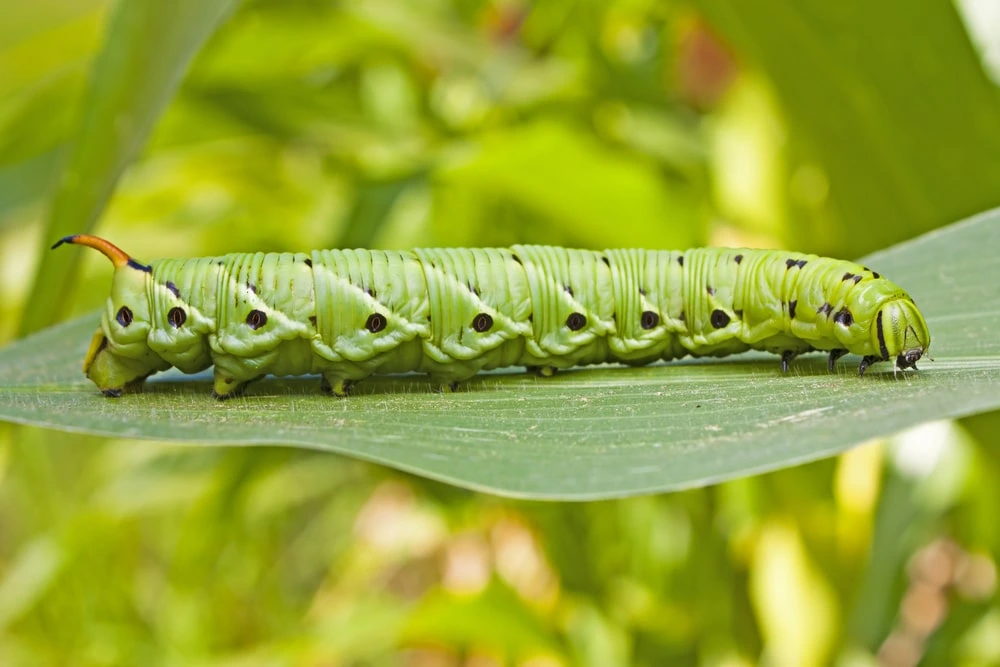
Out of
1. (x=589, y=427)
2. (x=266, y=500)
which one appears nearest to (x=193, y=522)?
(x=266, y=500)

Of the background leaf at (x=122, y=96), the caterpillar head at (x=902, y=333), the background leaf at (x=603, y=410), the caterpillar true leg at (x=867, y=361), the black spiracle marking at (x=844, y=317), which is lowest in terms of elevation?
the background leaf at (x=603, y=410)

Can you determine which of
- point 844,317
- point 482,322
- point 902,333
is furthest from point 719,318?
point 482,322

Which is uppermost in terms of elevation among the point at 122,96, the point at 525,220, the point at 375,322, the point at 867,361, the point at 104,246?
the point at 525,220

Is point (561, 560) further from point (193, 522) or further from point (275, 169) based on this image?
point (275, 169)

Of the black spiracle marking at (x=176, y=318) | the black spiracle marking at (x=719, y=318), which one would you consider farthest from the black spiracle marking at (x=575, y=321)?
the black spiracle marking at (x=176, y=318)

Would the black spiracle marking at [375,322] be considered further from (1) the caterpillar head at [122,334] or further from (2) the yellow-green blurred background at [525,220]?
(2) the yellow-green blurred background at [525,220]

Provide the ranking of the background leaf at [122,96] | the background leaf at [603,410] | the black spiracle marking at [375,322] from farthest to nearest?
the black spiracle marking at [375,322], the background leaf at [122,96], the background leaf at [603,410]

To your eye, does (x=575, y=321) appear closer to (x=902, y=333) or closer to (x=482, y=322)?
(x=482, y=322)
